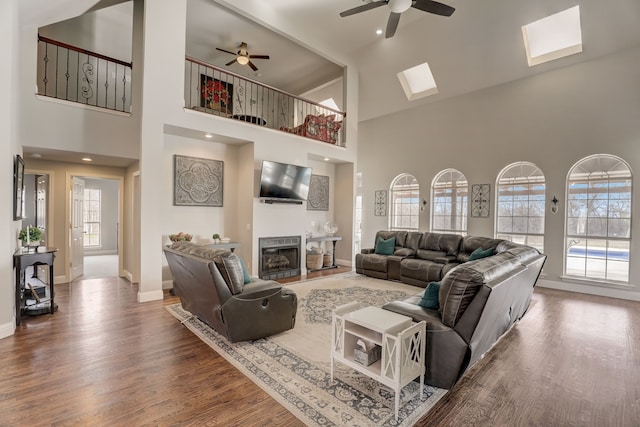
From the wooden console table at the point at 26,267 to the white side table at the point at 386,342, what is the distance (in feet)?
12.8

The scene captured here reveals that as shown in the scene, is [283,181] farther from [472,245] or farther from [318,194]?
[472,245]

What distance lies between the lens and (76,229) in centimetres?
621

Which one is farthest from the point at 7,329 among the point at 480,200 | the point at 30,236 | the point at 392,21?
the point at 480,200

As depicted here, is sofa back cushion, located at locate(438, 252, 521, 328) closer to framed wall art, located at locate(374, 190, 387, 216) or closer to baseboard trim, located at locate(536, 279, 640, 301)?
baseboard trim, located at locate(536, 279, 640, 301)

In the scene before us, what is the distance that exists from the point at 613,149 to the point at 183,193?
7.86 metres

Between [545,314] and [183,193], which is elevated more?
Answer: [183,193]

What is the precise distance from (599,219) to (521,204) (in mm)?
1256

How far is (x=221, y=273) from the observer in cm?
308

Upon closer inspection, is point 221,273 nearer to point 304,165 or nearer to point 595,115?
point 304,165

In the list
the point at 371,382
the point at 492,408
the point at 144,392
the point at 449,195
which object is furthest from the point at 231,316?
the point at 449,195

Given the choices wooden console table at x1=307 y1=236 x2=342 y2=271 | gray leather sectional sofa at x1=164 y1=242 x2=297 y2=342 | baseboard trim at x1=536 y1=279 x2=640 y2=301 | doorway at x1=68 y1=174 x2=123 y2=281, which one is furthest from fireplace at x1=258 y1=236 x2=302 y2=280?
baseboard trim at x1=536 y1=279 x2=640 y2=301

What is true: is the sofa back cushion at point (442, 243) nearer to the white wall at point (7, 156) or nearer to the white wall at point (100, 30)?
the white wall at point (7, 156)

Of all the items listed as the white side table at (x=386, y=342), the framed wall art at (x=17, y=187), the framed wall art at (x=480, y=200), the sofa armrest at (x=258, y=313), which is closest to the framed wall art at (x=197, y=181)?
the framed wall art at (x=17, y=187)

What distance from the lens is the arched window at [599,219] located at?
213 inches
